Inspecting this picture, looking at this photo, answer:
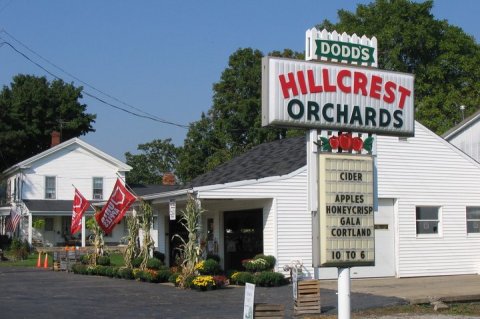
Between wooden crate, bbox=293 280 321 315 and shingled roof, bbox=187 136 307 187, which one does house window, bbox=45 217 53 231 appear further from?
wooden crate, bbox=293 280 321 315

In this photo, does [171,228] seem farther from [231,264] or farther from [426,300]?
[426,300]

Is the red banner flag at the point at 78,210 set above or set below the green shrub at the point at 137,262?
above

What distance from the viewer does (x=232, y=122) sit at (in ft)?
186

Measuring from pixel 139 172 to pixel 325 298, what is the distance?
259 ft

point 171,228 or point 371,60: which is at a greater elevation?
point 371,60

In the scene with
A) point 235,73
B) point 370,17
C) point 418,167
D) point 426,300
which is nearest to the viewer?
point 426,300

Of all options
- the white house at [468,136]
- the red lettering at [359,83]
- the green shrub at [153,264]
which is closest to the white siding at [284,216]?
the green shrub at [153,264]

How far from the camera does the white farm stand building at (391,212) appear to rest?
25.0 m

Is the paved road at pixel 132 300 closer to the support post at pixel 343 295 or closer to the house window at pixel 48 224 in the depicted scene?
the support post at pixel 343 295

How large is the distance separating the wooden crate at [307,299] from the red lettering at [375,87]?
606 cm

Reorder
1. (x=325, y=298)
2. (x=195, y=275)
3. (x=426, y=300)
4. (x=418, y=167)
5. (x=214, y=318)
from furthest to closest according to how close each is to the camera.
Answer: (x=418, y=167) < (x=195, y=275) < (x=325, y=298) < (x=426, y=300) < (x=214, y=318)

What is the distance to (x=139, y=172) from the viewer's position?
97312mm

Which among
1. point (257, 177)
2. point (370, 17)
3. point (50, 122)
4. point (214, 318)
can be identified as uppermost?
point (370, 17)

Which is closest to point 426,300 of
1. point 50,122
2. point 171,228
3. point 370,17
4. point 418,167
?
point 418,167
